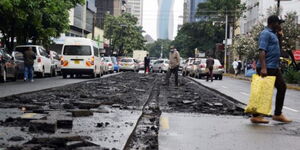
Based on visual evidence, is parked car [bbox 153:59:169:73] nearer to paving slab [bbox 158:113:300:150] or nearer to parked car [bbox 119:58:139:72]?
parked car [bbox 119:58:139:72]

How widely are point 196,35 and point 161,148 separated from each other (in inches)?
3244

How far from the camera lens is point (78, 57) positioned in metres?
28.6

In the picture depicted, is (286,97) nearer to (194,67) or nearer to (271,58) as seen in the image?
(271,58)

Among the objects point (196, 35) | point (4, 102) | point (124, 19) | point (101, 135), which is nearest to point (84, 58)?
point (4, 102)

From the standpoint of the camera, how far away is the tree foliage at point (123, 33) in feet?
307

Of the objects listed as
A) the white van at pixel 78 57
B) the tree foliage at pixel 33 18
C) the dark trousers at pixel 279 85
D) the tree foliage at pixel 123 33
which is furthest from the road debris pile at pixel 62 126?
the tree foliage at pixel 123 33

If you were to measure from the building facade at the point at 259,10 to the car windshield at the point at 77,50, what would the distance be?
94.8ft

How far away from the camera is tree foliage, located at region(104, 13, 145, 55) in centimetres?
9344

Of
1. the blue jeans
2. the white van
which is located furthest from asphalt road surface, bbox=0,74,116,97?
the white van

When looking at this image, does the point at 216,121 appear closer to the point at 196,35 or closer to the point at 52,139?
the point at 52,139

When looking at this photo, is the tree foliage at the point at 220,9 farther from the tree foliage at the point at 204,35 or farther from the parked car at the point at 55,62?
the parked car at the point at 55,62

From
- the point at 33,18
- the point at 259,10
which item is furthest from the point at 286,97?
the point at 259,10

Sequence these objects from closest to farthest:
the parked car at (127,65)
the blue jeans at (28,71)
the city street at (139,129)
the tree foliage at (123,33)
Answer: the city street at (139,129) → the blue jeans at (28,71) → the parked car at (127,65) → the tree foliage at (123,33)

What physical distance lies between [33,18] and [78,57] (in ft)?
12.8
